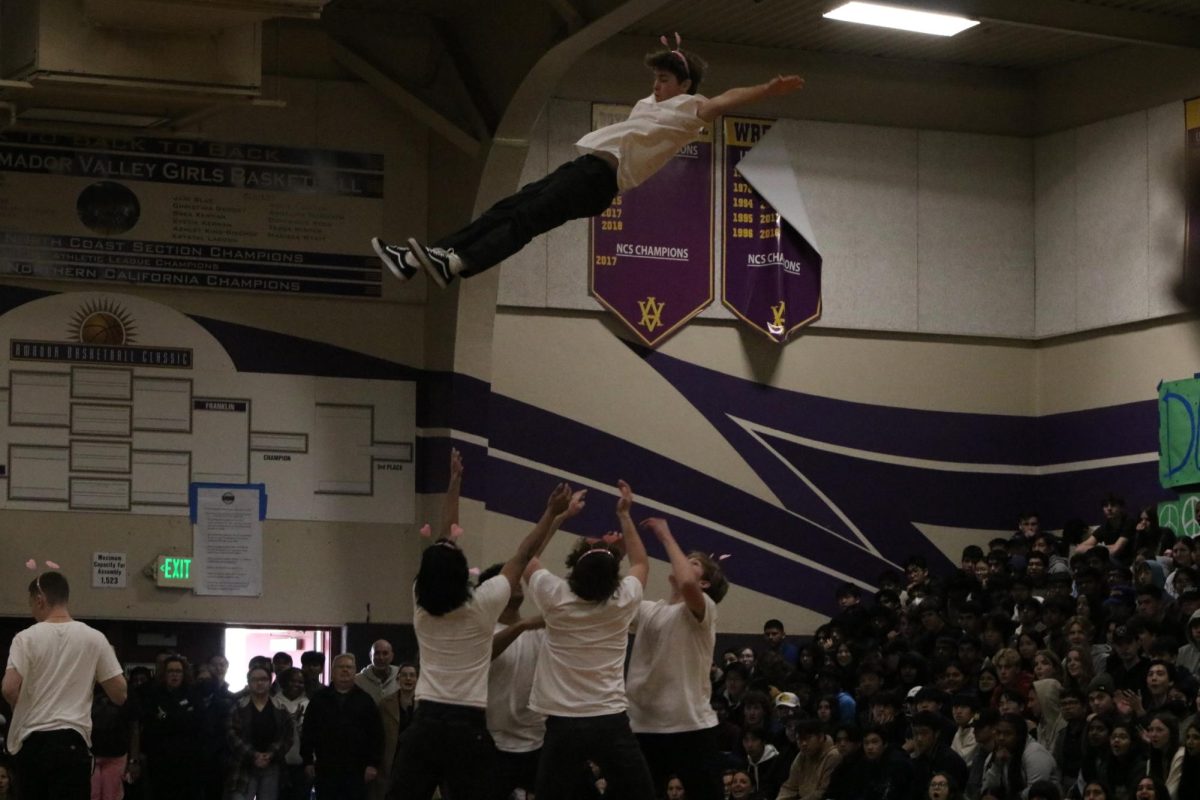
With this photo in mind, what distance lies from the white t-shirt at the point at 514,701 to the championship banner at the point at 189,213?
866 cm

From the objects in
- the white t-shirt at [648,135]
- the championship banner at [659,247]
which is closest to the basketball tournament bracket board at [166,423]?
the championship banner at [659,247]

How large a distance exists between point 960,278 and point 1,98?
9.47m

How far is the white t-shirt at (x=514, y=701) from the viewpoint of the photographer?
8672 millimetres

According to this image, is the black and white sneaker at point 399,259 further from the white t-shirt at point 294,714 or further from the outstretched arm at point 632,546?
the white t-shirt at point 294,714

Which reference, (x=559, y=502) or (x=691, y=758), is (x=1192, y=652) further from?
(x=559, y=502)

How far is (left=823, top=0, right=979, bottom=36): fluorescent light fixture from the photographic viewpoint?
55.0ft

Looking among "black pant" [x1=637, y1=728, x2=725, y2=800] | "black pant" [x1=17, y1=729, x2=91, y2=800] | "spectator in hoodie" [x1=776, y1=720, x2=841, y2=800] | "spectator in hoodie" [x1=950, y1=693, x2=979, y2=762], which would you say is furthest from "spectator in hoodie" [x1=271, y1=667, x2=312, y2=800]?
"black pant" [x1=637, y1=728, x2=725, y2=800]

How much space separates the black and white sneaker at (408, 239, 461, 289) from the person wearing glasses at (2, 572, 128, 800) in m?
2.14

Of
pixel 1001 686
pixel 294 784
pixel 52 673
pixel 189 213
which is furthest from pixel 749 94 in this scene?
pixel 189 213

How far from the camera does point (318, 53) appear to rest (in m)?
17.1

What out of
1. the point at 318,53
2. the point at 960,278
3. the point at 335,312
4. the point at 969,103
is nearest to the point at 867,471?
the point at 960,278

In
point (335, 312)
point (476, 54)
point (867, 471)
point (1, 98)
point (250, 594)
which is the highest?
point (476, 54)

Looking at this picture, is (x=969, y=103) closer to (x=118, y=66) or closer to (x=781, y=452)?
(x=781, y=452)

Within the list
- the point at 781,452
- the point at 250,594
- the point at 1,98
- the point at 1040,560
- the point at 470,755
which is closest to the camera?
the point at 470,755
